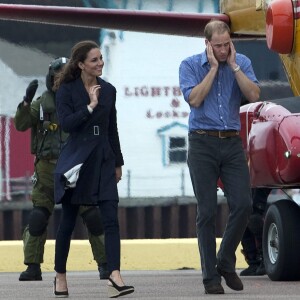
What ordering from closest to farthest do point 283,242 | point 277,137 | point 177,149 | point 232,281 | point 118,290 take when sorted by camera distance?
point 118,290, point 232,281, point 277,137, point 283,242, point 177,149

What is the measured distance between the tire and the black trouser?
178 centimetres

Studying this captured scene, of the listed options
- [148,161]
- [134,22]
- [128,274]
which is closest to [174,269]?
[128,274]

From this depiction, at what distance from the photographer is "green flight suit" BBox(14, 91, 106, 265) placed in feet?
38.4

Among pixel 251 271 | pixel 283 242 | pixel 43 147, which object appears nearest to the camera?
pixel 283 242

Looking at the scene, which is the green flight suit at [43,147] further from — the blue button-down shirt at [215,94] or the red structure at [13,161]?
the red structure at [13,161]

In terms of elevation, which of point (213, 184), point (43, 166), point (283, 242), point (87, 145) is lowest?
point (283, 242)

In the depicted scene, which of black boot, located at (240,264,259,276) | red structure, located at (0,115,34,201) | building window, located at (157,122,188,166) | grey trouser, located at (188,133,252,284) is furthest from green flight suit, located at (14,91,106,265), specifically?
red structure, located at (0,115,34,201)

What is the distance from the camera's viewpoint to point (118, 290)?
31.3 ft

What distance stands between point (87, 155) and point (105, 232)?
0.46 metres

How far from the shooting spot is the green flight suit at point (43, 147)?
11.7m

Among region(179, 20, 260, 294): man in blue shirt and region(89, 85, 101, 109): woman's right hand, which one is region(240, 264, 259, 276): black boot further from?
region(89, 85, 101, 109): woman's right hand

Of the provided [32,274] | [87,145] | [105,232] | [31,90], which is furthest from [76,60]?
[32,274]

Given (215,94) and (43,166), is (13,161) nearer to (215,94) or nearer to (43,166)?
(43,166)

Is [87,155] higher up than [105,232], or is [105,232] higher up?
[87,155]
